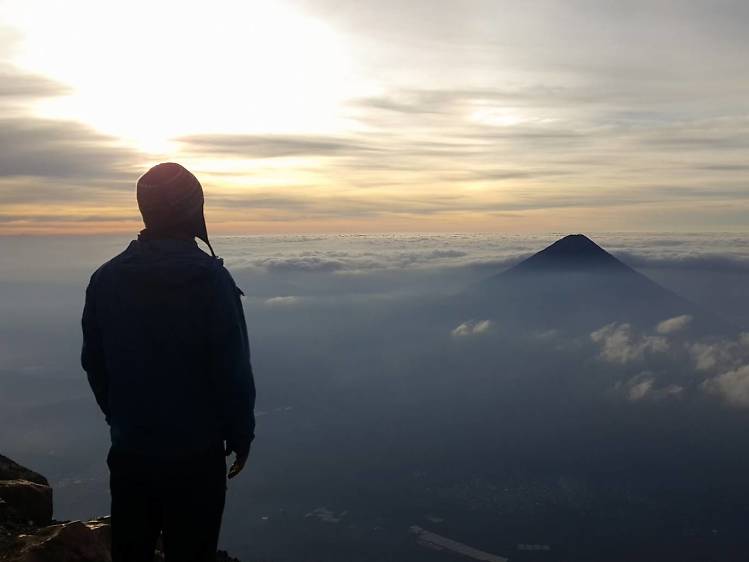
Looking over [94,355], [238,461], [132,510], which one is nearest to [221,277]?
[94,355]

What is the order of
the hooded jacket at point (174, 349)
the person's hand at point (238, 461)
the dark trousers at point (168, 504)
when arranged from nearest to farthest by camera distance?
1. the hooded jacket at point (174, 349)
2. the dark trousers at point (168, 504)
3. the person's hand at point (238, 461)

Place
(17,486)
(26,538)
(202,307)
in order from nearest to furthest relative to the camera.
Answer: (202,307) → (26,538) → (17,486)

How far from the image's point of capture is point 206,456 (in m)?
4.16

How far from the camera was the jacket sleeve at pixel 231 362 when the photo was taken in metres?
3.98

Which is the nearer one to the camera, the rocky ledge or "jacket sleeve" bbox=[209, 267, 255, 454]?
"jacket sleeve" bbox=[209, 267, 255, 454]

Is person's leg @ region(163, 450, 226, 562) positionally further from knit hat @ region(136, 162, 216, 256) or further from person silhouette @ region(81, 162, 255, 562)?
knit hat @ region(136, 162, 216, 256)

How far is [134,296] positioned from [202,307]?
469 millimetres

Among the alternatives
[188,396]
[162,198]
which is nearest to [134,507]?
[188,396]

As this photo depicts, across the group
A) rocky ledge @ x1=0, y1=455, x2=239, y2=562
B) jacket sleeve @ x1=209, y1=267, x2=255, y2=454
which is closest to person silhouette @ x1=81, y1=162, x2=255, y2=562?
jacket sleeve @ x1=209, y1=267, x2=255, y2=454

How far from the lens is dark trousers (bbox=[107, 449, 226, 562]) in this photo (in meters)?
4.14

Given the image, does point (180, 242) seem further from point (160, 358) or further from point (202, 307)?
point (160, 358)

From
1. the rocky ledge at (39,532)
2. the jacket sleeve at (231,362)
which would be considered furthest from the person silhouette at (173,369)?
the rocky ledge at (39,532)

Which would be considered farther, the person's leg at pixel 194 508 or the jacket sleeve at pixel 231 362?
the person's leg at pixel 194 508

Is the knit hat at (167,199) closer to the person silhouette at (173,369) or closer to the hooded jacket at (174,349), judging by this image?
the person silhouette at (173,369)
